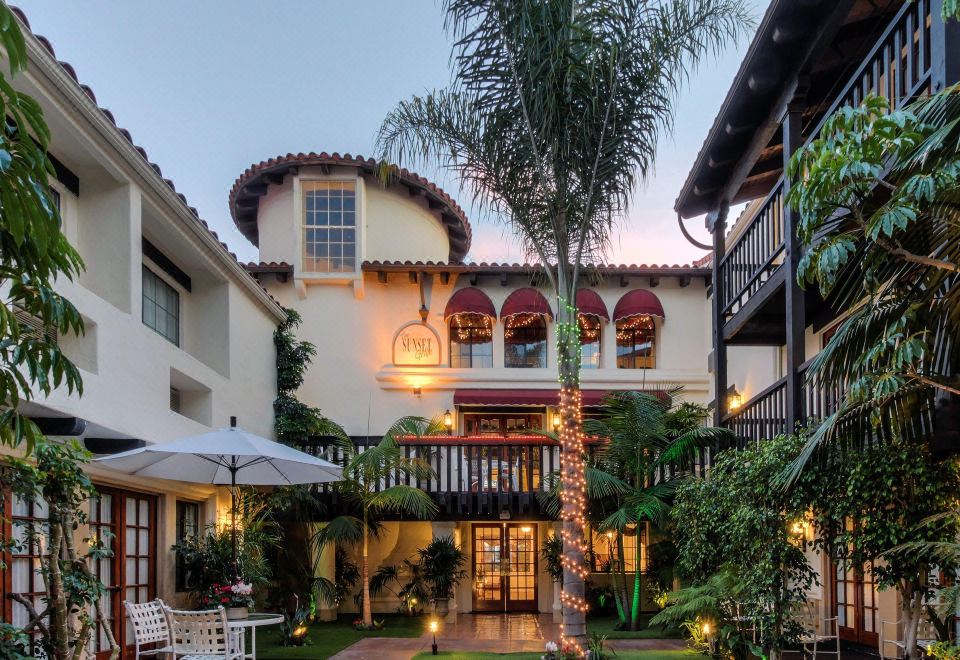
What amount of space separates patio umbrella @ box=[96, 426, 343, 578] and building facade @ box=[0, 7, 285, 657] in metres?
0.39

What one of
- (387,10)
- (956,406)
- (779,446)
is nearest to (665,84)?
(779,446)

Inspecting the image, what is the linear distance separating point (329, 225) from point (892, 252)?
13341 mm

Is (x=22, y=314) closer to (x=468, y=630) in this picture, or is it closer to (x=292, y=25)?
(x=468, y=630)

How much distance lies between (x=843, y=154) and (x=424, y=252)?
13.7 meters

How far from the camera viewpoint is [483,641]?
39.8 ft

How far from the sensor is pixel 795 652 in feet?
31.5

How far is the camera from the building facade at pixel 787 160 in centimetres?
601

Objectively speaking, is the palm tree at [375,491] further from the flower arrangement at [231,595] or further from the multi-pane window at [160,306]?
the flower arrangement at [231,595]

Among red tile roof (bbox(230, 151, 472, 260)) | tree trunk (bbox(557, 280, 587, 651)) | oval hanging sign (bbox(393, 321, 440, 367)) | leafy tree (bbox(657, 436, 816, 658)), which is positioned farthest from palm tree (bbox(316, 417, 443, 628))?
leafy tree (bbox(657, 436, 816, 658))

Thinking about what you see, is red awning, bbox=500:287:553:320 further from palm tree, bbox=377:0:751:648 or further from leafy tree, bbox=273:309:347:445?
palm tree, bbox=377:0:751:648

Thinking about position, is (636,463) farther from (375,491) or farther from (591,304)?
(591,304)

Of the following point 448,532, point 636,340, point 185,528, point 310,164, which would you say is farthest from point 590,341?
point 185,528

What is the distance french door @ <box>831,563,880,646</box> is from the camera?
988 centimetres

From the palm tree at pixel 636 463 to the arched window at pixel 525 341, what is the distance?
176 inches
